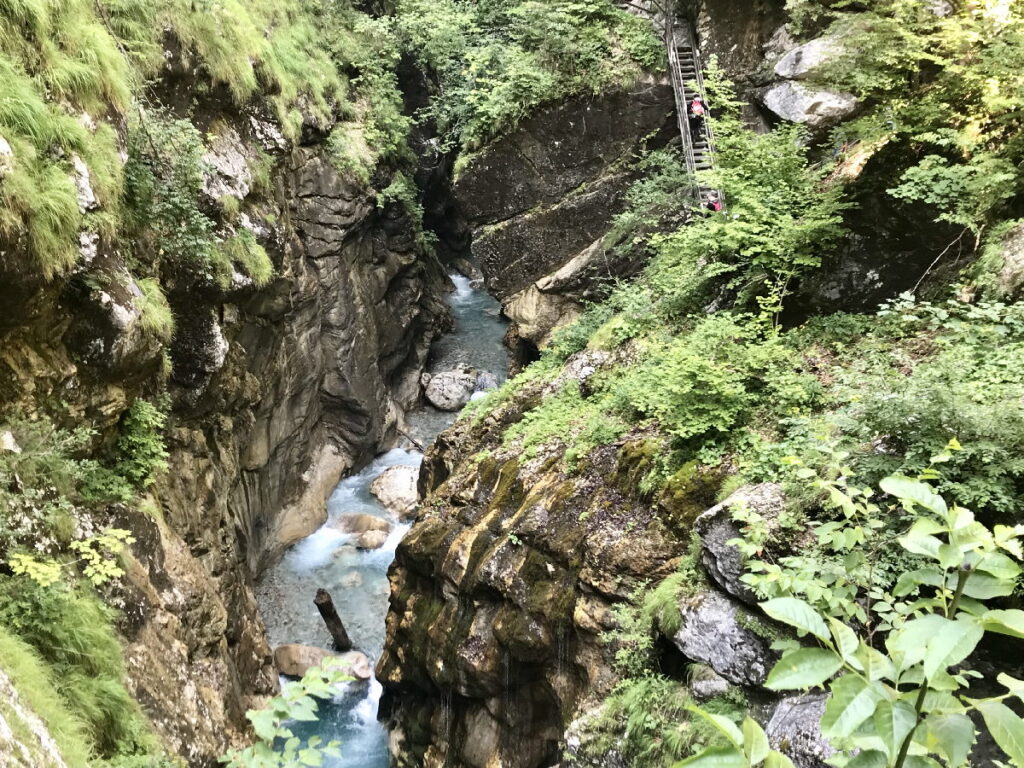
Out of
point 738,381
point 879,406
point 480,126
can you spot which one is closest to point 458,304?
point 480,126

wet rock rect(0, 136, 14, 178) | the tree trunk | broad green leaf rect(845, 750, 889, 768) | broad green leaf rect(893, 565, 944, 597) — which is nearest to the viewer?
broad green leaf rect(845, 750, 889, 768)

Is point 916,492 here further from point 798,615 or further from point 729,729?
point 729,729

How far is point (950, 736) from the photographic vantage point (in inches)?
54.7

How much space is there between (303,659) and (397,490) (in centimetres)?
545

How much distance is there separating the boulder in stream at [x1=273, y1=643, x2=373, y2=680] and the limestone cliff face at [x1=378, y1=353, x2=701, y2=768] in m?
2.14

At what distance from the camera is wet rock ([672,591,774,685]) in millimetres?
4969

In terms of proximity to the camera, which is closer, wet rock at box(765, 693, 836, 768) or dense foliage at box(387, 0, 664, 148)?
wet rock at box(765, 693, 836, 768)

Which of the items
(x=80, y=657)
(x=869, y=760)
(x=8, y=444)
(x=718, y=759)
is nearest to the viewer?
(x=718, y=759)

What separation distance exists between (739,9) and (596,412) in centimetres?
977

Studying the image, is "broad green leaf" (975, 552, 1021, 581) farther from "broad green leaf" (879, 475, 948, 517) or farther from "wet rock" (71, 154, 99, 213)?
"wet rock" (71, 154, 99, 213)

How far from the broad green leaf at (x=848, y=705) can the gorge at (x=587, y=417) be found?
1cm

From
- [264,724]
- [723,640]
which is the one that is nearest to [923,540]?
[264,724]

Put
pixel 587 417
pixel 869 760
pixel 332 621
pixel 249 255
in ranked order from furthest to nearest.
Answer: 1. pixel 332 621
2. pixel 249 255
3. pixel 587 417
4. pixel 869 760

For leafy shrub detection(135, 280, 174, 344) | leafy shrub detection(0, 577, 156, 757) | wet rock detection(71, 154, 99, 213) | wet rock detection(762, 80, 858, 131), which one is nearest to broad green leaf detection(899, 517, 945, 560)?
leafy shrub detection(0, 577, 156, 757)
